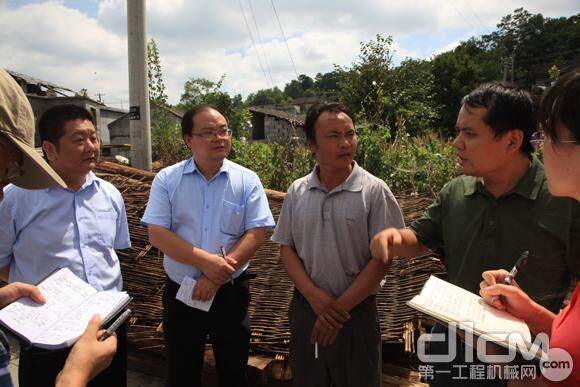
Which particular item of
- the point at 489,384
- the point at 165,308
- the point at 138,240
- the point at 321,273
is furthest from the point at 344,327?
the point at 138,240

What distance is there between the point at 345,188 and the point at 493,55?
4339 centimetres

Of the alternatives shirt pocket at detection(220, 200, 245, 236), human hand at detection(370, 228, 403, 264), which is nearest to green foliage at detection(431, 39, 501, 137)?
shirt pocket at detection(220, 200, 245, 236)

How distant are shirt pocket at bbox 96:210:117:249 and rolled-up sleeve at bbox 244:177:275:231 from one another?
75cm

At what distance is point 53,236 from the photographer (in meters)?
2.05

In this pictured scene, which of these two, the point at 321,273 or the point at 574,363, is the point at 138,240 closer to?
the point at 321,273

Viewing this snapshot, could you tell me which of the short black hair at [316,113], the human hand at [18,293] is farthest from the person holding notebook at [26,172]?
the short black hair at [316,113]

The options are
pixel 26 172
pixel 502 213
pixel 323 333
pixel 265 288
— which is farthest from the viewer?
pixel 265 288

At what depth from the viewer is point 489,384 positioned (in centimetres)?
169

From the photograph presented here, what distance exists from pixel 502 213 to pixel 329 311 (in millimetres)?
901

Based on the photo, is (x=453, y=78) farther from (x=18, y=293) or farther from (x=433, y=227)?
(x=18, y=293)

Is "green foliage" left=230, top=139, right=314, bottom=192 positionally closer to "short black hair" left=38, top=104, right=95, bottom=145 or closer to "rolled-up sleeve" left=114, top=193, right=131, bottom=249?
"rolled-up sleeve" left=114, top=193, right=131, bottom=249

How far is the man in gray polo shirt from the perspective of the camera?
2.01m

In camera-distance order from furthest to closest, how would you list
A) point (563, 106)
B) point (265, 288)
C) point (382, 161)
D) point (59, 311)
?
1. point (382, 161)
2. point (265, 288)
3. point (59, 311)
4. point (563, 106)

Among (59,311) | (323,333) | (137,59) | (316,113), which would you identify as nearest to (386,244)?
(323,333)
